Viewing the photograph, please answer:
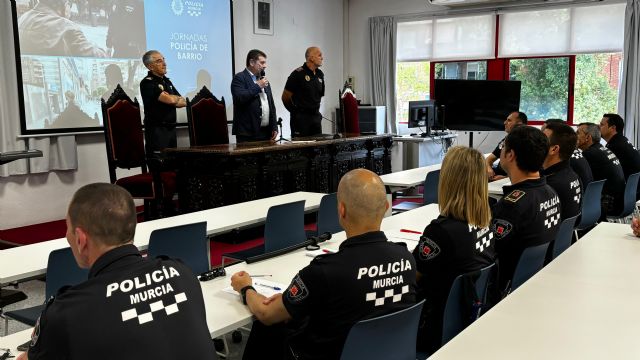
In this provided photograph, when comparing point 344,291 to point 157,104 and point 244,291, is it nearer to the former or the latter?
point 244,291

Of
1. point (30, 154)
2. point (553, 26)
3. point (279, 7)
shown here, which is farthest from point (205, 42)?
point (553, 26)

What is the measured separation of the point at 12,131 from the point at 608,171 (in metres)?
5.77

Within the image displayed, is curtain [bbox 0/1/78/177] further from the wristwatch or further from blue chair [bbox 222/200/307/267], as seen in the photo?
the wristwatch

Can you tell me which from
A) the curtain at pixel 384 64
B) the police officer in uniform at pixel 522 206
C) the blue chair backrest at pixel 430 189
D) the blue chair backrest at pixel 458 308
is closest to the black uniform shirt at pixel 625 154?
the blue chair backrest at pixel 430 189

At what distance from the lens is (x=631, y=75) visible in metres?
8.45

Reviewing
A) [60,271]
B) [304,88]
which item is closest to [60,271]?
[60,271]

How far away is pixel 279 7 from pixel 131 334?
28.1 feet

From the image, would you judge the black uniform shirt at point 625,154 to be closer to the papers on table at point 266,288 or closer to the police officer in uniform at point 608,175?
the police officer in uniform at point 608,175

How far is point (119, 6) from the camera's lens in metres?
6.91

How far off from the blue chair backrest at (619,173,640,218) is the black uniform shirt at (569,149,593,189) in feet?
1.70

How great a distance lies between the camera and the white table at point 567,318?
167 centimetres

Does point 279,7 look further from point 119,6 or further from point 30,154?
point 30,154

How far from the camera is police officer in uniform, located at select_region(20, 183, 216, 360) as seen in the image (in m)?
1.31

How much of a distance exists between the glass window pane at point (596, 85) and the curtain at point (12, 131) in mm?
7366
